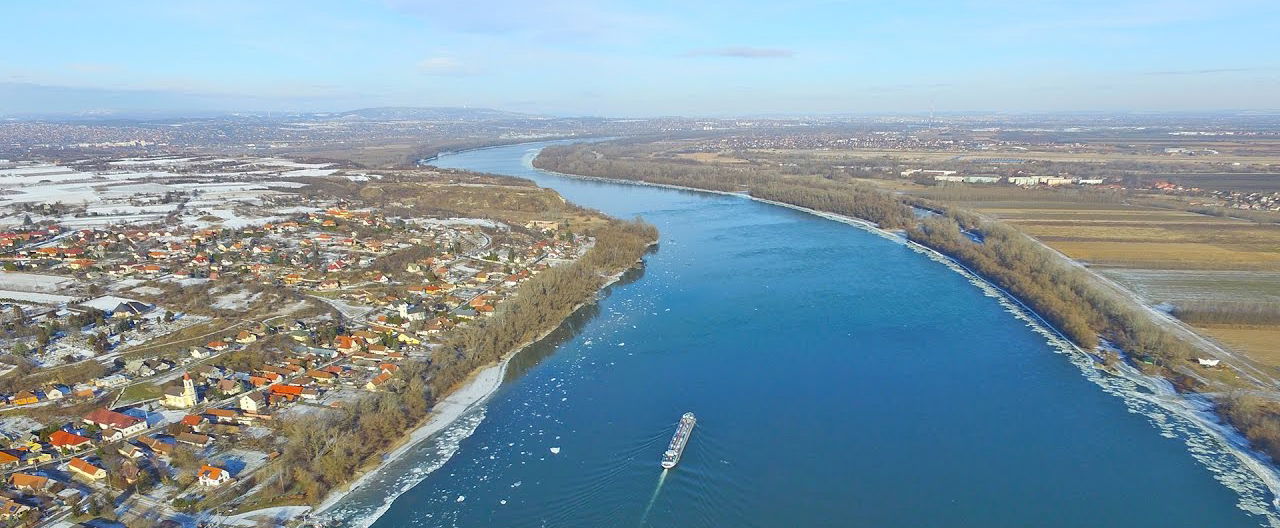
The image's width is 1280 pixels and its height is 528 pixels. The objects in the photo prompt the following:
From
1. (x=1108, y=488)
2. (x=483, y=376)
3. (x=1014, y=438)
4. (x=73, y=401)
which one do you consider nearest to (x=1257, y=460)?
(x=1108, y=488)

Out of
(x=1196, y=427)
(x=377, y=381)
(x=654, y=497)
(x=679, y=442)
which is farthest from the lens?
(x=377, y=381)

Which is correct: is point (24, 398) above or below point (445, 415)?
above

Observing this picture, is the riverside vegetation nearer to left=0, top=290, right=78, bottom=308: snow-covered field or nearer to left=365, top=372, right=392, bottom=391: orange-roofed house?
left=365, top=372, right=392, bottom=391: orange-roofed house

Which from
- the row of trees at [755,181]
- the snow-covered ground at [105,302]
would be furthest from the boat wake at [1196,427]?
the snow-covered ground at [105,302]

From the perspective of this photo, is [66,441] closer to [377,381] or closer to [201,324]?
[377,381]

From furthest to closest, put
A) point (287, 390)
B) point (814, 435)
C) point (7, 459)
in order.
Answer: point (287, 390)
point (814, 435)
point (7, 459)

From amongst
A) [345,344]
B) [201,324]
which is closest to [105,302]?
[201,324]

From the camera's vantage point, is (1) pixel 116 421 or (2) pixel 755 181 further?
(2) pixel 755 181

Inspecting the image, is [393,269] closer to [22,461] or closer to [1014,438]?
[22,461]
